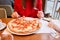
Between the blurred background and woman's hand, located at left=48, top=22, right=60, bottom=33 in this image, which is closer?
woman's hand, located at left=48, top=22, right=60, bottom=33

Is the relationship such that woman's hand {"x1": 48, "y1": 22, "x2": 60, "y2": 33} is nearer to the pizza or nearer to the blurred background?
the pizza

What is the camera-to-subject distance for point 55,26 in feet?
4.11

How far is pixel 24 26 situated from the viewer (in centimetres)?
126

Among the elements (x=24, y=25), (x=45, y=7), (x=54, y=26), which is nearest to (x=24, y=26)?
(x=24, y=25)

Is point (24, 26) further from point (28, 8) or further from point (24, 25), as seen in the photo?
point (28, 8)

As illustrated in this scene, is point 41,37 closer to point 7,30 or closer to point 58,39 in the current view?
point 58,39

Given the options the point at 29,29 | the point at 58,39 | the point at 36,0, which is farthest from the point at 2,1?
the point at 58,39

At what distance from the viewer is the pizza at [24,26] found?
47.0 inches

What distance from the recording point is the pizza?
1.19m

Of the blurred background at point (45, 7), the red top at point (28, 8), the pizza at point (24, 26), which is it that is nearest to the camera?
the pizza at point (24, 26)

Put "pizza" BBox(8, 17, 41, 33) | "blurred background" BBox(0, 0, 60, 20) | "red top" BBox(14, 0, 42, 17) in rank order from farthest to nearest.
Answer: "blurred background" BBox(0, 0, 60, 20)
"red top" BBox(14, 0, 42, 17)
"pizza" BBox(8, 17, 41, 33)

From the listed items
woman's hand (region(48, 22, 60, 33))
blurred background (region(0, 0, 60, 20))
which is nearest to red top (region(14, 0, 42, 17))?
blurred background (region(0, 0, 60, 20))

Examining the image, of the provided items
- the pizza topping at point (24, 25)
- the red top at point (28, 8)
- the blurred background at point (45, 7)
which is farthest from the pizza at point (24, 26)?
the blurred background at point (45, 7)

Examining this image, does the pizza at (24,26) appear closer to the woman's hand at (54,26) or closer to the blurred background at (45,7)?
the woman's hand at (54,26)
